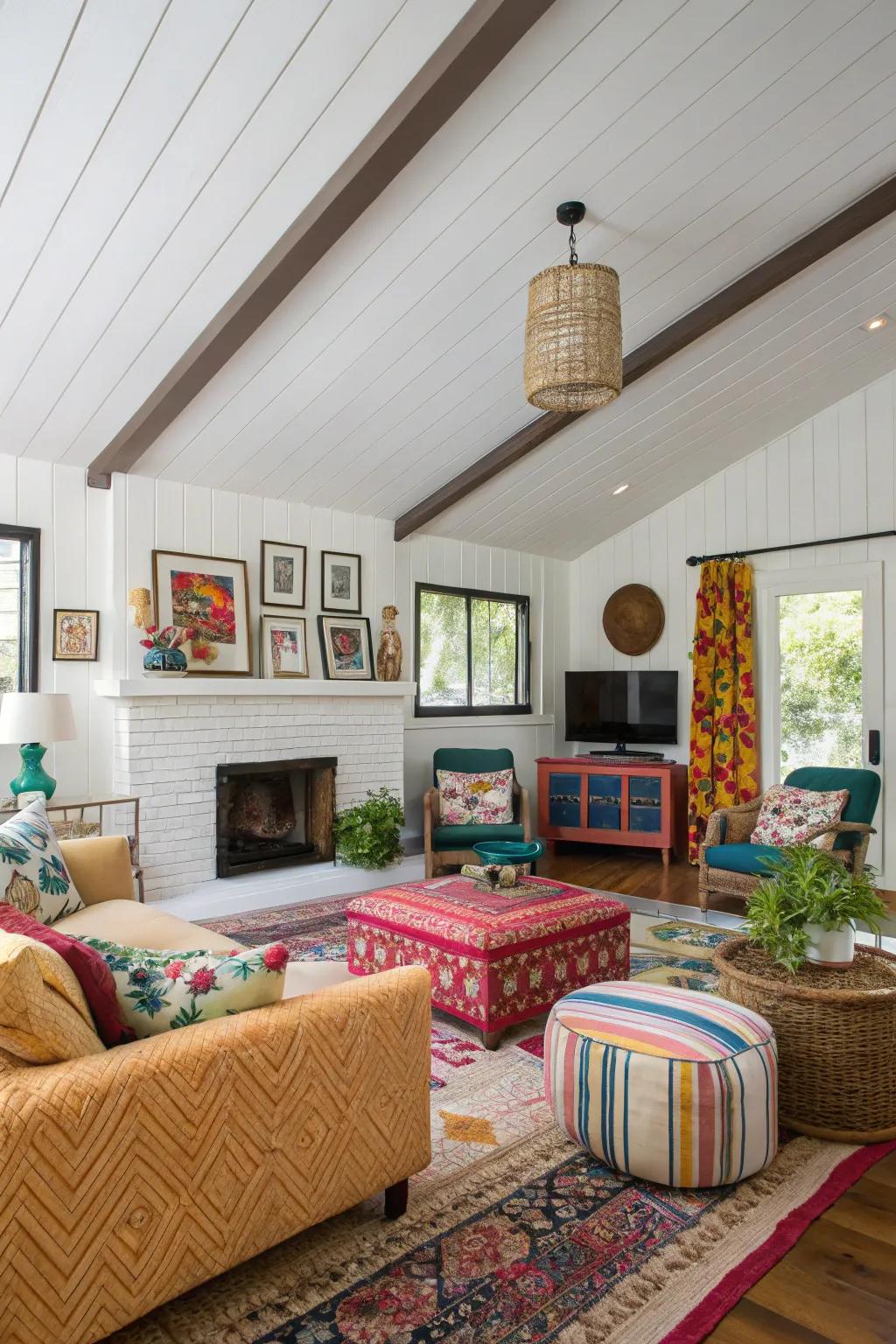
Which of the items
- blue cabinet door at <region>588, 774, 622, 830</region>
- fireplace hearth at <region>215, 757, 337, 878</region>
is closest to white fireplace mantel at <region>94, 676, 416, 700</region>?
fireplace hearth at <region>215, 757, 337, 878</region>

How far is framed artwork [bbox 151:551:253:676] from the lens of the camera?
15.4 ft

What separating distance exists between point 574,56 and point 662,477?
11.7 feet

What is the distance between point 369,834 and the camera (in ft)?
17.0

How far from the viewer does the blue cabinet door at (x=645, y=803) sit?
6070 mm

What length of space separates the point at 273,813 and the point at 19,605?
1.92 metres

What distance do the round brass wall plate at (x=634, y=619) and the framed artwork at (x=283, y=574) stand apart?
272 cm

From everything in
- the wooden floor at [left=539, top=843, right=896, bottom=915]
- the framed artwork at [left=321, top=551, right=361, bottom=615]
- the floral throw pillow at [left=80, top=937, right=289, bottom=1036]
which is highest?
the framed artwork at [left=321, top=551, right=361, bottom=615]

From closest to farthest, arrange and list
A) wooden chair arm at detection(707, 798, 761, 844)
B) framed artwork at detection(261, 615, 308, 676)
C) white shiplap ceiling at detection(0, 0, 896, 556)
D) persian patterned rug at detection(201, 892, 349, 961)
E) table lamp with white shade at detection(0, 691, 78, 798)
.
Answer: white shiplap ceiling at detection(0, 0, 896, 556) < table lamp with white shade at detection(0, 691, 78, 798) < persian patterned rug at detection(201, 892, 349, 961) < wooden chair arm at detection(707, 798, 761, 844) < framed artwork at detection(261, 615, 308, 676)

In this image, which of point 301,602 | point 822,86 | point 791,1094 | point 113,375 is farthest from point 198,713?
point 822,86

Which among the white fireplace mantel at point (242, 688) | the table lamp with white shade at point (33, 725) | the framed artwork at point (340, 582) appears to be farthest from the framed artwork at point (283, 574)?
the table lamp with white shade at point (33, 725)

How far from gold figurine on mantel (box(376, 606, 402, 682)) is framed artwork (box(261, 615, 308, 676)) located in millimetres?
554

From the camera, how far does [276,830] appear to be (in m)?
5.37

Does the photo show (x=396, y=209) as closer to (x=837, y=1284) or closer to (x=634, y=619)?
(x=837, y=1284)

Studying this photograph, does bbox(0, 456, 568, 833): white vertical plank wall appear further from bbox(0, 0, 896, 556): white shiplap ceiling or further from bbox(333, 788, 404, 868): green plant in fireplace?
bbox(333, 788, 404, 868): green plant in fireplace
